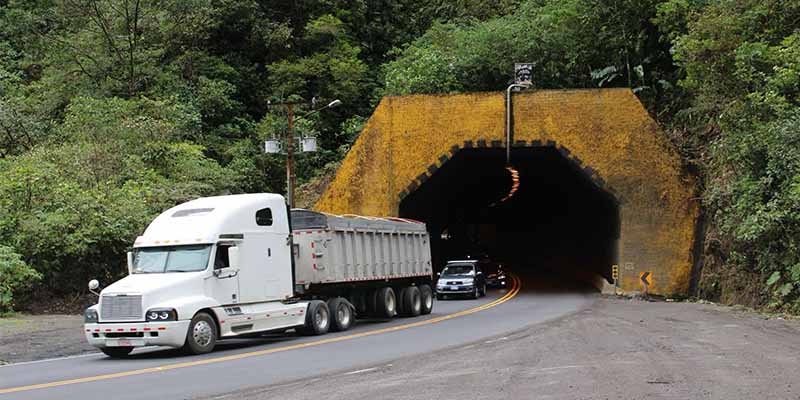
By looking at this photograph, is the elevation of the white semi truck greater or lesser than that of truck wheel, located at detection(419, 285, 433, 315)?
greater

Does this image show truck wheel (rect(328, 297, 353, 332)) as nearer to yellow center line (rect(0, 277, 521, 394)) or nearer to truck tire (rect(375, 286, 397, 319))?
yellow center line (rect(0, 277, 521, 394))

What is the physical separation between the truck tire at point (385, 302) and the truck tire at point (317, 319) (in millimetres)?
3687

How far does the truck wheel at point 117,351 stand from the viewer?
17.7 m

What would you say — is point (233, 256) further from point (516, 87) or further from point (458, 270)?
point (516, 87)

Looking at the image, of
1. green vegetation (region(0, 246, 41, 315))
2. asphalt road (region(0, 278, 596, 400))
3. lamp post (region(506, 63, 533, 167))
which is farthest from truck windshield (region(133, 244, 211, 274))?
lamp post (region(506, 63, 533, 167))

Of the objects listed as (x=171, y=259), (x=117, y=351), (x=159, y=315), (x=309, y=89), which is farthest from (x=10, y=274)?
(x=309, y=89)

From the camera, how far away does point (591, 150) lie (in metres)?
37.9

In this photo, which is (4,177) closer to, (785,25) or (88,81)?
(88,81)

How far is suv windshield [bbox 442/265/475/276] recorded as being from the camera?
37500 mm

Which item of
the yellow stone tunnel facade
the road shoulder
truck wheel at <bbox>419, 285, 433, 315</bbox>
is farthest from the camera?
the yellow stone tunnel facade

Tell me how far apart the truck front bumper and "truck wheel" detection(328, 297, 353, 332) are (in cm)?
579

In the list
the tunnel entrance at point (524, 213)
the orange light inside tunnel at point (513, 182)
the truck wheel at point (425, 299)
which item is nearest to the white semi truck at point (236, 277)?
the truck wheel at point (425, 299)

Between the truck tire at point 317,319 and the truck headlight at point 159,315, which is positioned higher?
the truck headlight at point 159,315

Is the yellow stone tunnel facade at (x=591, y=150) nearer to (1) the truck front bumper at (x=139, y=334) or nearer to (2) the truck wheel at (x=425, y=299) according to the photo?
(2) the truck wheel at (x=425, y=299)
